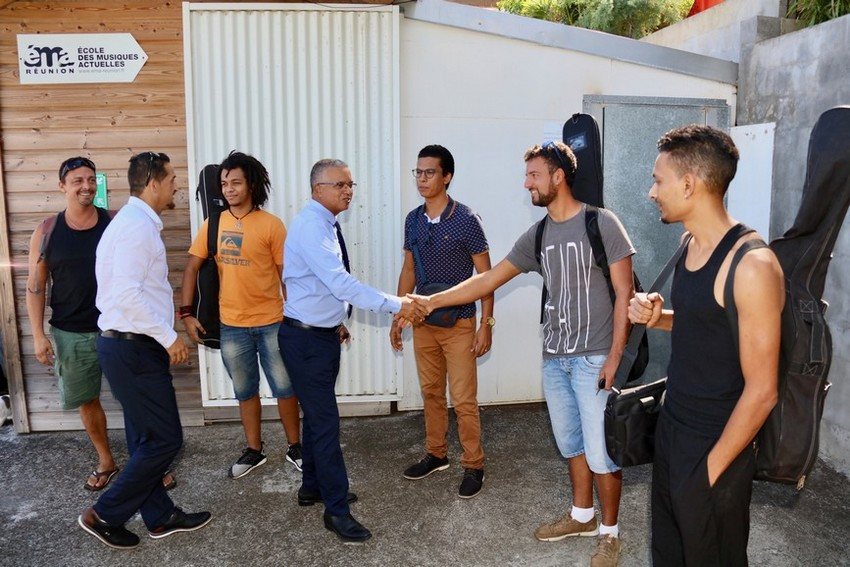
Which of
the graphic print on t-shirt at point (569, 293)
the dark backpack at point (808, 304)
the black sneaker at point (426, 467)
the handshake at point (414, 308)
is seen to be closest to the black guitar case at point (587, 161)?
the graphic print on t-shirt at point (569, 293)

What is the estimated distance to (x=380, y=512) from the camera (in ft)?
13.5

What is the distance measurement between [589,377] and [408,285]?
1628 millimetres

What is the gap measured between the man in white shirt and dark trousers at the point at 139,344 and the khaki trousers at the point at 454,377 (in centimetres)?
157

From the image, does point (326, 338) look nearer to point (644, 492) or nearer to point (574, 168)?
point (574, 168)

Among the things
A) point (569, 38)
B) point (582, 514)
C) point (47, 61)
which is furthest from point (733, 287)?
point (47, 61)

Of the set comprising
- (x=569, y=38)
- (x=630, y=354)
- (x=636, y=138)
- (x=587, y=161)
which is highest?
(x=569, y=38)

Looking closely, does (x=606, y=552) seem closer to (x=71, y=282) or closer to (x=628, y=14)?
(x=71, y=282)

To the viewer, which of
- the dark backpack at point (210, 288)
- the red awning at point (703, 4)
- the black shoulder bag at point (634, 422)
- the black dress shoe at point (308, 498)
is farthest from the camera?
the red awning at point (703, 4)

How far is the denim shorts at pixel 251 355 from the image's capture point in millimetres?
4453

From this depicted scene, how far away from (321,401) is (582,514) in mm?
1579

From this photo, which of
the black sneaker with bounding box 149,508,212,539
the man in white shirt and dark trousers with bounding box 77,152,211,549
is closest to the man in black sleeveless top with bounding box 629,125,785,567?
the man in white shirt and dark trousers with bounding box 77,152,211,549

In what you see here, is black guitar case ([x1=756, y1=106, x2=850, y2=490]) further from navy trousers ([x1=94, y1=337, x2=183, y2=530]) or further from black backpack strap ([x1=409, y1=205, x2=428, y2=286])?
navy trousers ([x1=94, y1=337, x2=183, y2=530])

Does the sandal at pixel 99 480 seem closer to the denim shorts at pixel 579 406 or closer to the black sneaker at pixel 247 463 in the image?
the black sneaker at pixel 247 463

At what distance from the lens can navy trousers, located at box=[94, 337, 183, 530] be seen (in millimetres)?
3494
